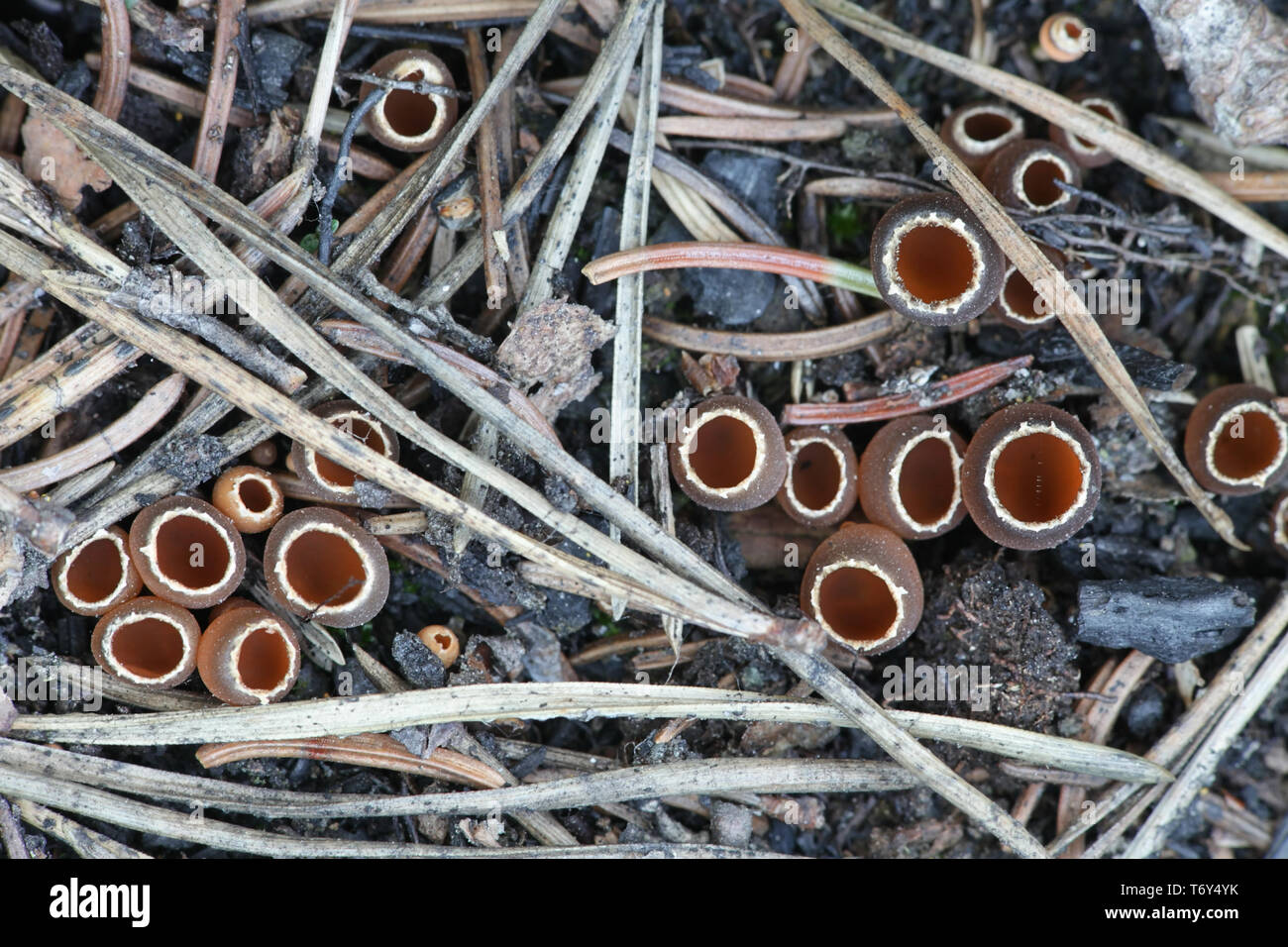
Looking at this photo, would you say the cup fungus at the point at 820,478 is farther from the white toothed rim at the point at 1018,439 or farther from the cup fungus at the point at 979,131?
the cup fungus at the point at 979,131

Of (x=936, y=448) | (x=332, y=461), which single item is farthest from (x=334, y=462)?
(x=936, y=448)

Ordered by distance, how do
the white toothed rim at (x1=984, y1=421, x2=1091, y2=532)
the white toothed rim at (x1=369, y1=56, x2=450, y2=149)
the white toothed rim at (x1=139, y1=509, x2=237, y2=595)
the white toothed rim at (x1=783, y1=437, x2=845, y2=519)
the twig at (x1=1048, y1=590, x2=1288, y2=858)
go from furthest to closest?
the twig at (x1=1048, y1=590, x2=1288, y2=858), the white toothed rim at (x1=783, y1=437, x2=845, y2=519), the white toothed rim at (x1=369, y1=56, x2=450, y2=149), the white toothed rim at (x1=984, y1=421, x2=1091, y2=532), the white toothed rim at (x1=139, y1=509, x2=237, y2=595)

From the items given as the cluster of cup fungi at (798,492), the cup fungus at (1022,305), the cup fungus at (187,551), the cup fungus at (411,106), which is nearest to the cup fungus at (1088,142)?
the cluster of cup fungi at (798,492)

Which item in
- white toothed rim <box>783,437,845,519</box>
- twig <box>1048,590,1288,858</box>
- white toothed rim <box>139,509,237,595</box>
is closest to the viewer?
white toothed rim <box>139,509,237,595</box>

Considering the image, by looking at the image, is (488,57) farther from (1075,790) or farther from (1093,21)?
(1075,790)

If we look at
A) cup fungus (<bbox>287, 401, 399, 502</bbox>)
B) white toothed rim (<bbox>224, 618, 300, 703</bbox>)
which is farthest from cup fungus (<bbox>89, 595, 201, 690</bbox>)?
cup fungus (<bbox>287, 401, 399, 502</bbox>)

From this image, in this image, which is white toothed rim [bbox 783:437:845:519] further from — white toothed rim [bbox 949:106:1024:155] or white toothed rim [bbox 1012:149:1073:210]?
white toothed rim [bbox 949:106:1024:155]
